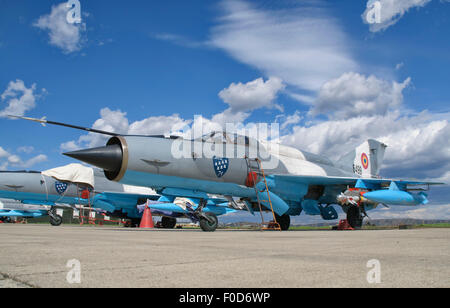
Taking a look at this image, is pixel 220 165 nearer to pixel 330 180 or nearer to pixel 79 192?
pixel 330 180

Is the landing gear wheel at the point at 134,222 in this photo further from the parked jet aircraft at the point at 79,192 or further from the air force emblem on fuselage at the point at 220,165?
the air force emblem on fuselage at the point at 220,165

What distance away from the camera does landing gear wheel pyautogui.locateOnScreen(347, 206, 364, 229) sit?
13.9 metres

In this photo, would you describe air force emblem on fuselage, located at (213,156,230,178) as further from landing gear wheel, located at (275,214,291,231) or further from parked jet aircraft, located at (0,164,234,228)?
parked jet aircraft, located at (0,164,234,228)

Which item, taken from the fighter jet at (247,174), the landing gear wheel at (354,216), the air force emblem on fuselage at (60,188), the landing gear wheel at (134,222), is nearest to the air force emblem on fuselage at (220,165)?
the fighter jet at (247,174)

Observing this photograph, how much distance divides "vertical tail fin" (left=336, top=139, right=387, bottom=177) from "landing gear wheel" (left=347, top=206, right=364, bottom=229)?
4.03m

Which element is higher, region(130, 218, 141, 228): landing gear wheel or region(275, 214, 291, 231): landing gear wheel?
region(275, 214, 291, 231): landing gear wheel

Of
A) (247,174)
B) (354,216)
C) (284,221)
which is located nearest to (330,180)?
(354,216)

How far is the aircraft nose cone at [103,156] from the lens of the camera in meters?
7.94

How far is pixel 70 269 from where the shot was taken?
2.35 m

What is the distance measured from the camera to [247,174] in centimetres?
1134

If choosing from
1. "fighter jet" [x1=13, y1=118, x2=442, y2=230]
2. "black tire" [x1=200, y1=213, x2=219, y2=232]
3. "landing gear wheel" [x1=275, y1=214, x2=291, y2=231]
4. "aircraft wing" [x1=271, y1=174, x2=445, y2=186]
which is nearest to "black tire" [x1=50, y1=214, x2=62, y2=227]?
"fighter jet" [x1=13, y1=118, x2=442, y2=230]

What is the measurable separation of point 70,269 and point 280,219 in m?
12.3

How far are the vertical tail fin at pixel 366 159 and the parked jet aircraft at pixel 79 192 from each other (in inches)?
291
